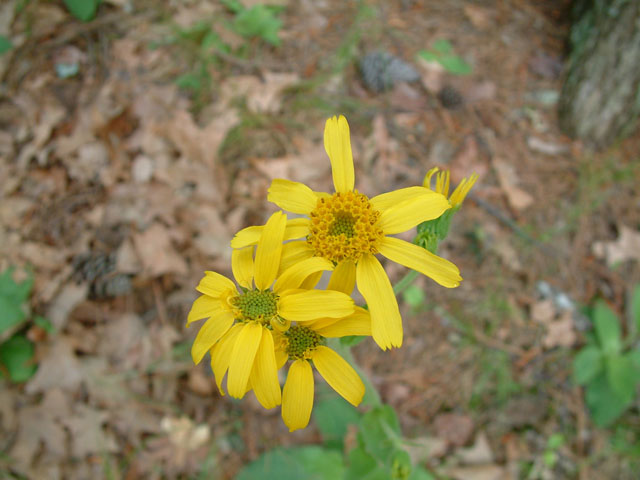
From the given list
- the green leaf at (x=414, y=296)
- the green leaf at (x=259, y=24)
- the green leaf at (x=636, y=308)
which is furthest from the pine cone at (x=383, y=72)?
the green leaf at (x=636, y=308)

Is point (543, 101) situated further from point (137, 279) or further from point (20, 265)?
point (20, 265)

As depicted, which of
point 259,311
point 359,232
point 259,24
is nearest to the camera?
point 259,311

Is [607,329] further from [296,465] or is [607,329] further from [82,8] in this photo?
[82,8]

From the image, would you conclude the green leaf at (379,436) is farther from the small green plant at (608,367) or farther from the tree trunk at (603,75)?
the tree trunk at (603,75)

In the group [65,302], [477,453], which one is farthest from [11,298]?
[477,453]

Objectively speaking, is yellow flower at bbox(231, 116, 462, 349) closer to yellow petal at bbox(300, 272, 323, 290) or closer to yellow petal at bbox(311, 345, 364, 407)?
yellow petal at bbox(300, 272, 323, 290)
